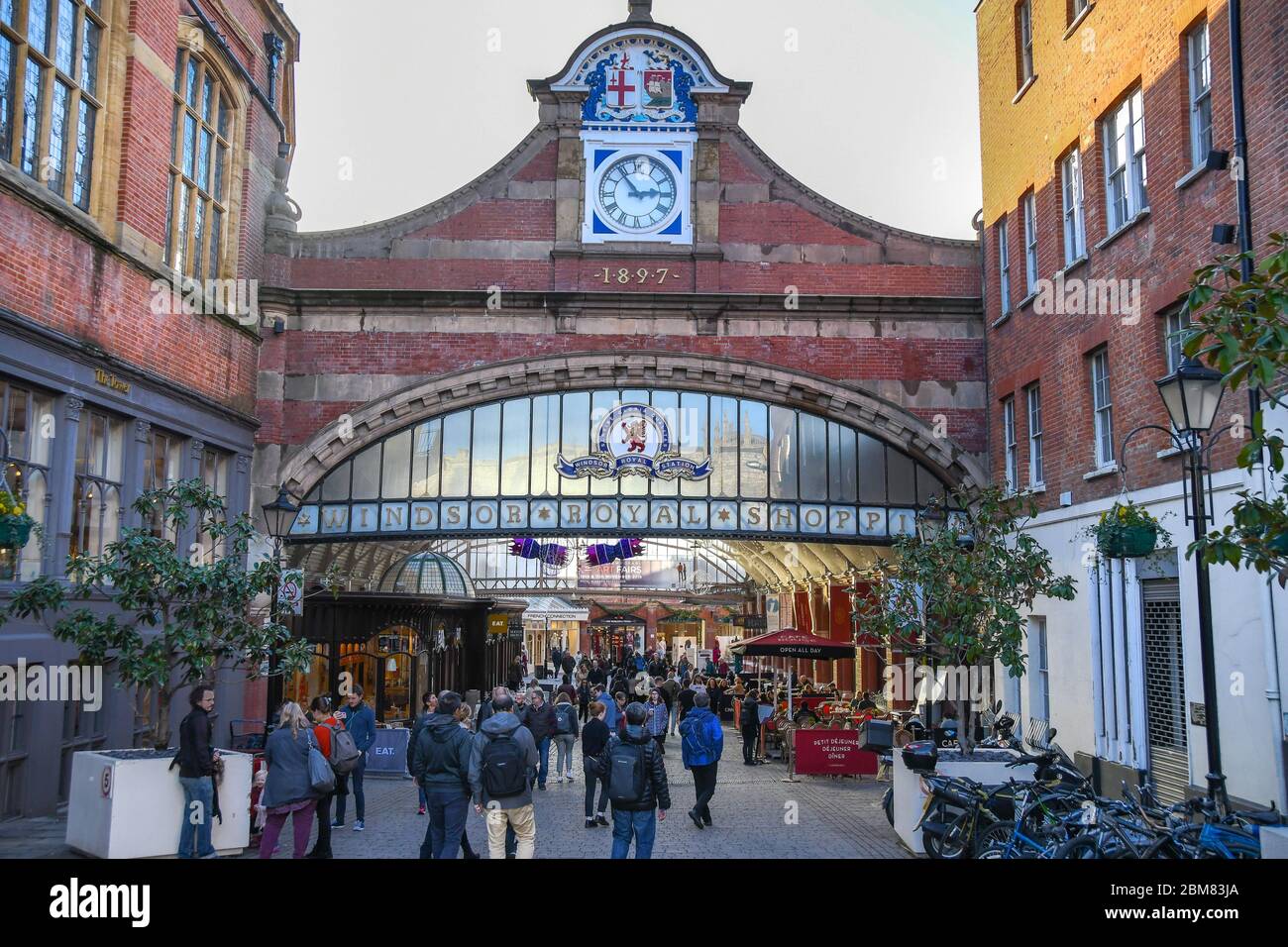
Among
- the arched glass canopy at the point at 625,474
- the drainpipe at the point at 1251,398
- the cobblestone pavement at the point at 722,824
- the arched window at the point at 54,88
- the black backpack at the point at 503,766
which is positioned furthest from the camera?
the arched glass canopy at the point at 625,474

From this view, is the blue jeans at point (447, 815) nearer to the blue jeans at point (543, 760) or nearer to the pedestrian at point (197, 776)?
the pedestrian at point (197, 776)

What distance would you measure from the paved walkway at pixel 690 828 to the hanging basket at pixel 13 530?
3.43 metres

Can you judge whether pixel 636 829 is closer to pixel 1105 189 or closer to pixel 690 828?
pixel 690 828

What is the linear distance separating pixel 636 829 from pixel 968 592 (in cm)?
584

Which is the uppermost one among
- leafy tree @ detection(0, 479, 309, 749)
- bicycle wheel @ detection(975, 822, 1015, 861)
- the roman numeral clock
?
the roman numeral clock

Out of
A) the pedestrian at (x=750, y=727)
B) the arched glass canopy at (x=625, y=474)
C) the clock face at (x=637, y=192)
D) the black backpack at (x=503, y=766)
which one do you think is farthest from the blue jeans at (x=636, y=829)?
the clock face at (x=637, y=192)

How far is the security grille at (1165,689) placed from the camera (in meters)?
13.6

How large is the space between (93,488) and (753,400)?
11406 mm

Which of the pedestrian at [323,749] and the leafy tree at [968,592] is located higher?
the leafy tree at [968,592]

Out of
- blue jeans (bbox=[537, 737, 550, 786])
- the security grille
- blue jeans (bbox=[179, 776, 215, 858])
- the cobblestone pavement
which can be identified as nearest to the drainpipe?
the security grille

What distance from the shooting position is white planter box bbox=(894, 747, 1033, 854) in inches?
463

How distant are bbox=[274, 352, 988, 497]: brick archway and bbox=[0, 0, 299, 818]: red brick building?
4.99 ft

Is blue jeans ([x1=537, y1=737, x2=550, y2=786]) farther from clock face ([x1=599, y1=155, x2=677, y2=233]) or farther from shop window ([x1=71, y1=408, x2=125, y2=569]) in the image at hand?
clock face ([x1=599, y1=155, x2=677, y2=233])

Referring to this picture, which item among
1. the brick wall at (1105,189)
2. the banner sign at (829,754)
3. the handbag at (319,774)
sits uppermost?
the brick wall at (1105,189)
